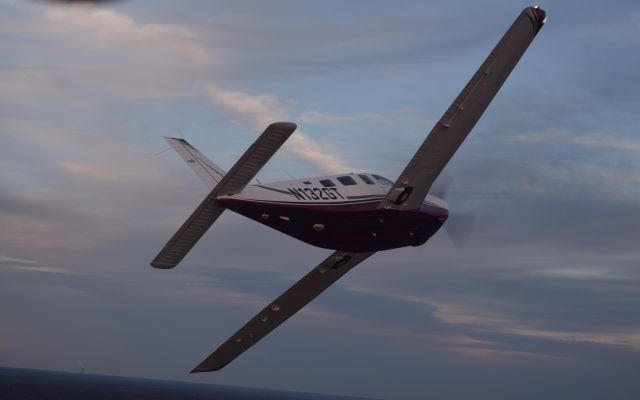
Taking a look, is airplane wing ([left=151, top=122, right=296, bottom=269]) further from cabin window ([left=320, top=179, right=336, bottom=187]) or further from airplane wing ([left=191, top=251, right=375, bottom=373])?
airplane wing ([left=191, top=251, right=375, bottom=373])

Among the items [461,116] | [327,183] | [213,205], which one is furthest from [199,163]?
[461,116]

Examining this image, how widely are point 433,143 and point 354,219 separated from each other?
177 inches

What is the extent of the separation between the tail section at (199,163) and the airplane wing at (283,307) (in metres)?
8.57

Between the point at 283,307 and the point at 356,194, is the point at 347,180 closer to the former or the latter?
the point at 356,194

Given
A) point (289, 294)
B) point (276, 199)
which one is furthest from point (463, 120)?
point (289, 294)

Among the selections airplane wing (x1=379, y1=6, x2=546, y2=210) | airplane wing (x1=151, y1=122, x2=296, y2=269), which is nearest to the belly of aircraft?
A: airplane wing (x1=151, y1=122, x2=296, y2=269)

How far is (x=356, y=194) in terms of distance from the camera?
1244 inches

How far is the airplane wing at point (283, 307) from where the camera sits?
39312 millimetres

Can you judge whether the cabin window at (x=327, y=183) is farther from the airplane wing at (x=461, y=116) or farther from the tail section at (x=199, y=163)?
the tail section at (x=199, y=163)

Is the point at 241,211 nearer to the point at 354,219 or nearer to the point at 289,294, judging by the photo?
the point at 354,219

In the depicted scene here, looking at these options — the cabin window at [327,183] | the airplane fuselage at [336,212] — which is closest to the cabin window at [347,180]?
the airplane fuselage at [336,212]

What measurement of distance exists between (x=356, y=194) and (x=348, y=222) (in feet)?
3.96

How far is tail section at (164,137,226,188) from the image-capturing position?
32875 millimetres

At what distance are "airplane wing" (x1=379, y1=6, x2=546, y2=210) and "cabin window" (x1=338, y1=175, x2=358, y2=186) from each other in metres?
1.55
